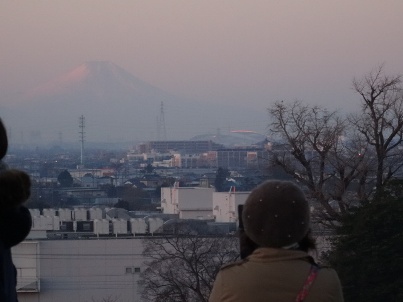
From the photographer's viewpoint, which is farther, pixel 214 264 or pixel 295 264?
pixel 214 264

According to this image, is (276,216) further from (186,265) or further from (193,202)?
(193,202)

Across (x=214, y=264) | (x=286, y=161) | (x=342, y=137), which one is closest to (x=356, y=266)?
(x=214, y=264)

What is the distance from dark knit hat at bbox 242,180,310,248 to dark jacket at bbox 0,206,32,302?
82 cm

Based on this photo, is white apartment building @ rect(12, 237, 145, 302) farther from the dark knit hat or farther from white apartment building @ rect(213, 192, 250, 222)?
the dark knit hat

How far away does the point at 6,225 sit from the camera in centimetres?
307

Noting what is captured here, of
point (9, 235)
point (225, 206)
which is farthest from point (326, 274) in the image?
point (225, 206)

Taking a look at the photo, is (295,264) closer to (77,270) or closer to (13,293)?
(13,293)

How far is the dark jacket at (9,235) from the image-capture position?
3.07m

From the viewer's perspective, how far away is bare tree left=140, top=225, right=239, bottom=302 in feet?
63.6

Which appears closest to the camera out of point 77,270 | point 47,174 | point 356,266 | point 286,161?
point 356,266

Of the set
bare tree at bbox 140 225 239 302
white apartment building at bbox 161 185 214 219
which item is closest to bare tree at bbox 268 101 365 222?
bare tree at bbox 140 225 239 302

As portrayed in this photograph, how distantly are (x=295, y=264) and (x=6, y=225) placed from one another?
106 centimetres

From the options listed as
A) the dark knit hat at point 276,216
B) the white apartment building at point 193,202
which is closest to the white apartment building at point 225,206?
the white apartment building at point 193,202

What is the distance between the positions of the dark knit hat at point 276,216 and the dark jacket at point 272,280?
5 cm
